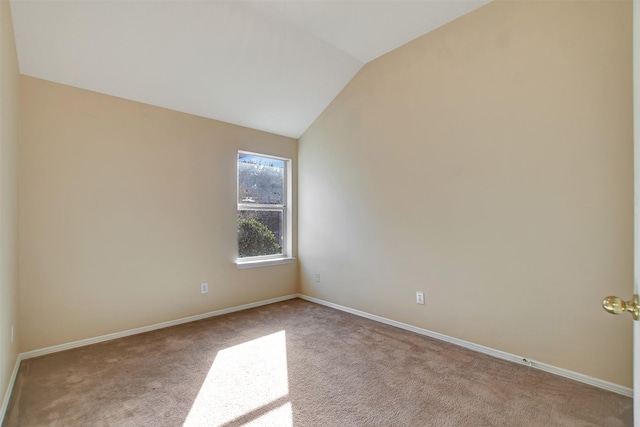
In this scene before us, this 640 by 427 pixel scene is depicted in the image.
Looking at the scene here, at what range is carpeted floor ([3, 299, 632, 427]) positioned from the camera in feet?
6.00

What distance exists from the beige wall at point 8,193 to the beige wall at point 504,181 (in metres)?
2.89

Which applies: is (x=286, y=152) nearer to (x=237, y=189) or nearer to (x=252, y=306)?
(x=237, y=189)

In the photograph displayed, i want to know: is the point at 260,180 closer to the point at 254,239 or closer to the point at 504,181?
the point at 254,239

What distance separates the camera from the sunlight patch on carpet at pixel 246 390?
72.3 inches

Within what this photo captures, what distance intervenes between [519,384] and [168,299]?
3.20m

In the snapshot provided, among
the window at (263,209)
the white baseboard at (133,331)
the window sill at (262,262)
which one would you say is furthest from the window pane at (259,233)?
the white baseboard at (133,331)

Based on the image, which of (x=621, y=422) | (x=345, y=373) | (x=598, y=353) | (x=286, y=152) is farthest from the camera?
(x=286, y=152)

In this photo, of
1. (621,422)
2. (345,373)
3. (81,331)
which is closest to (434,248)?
(345,373)

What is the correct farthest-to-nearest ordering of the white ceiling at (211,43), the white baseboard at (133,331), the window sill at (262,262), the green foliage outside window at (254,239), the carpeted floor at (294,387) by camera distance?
the green foliage outside window at (254,239), the window sill at (262,262), the white baseboard at (133,331), the white ceiling at (211,43), the carpeted floor at (294,387)

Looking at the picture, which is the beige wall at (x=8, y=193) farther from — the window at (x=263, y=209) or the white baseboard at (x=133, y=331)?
the window at (x=263, y=209)

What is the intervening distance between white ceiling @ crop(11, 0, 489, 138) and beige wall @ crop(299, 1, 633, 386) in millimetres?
371

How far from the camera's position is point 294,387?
7.06 feet

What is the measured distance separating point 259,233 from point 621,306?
3.76m

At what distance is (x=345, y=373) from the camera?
234 centimetres
